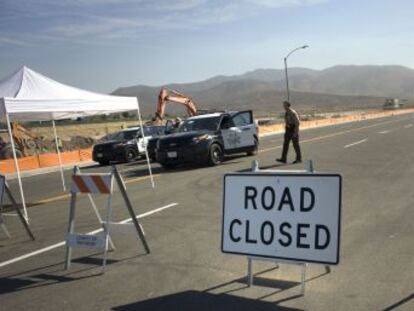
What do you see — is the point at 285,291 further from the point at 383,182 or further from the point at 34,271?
the point at 383,182

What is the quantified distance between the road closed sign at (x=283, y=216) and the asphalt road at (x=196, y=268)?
46 centimetres

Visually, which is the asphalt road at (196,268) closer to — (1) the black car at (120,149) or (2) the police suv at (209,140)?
(2) the police suv at (209,140)

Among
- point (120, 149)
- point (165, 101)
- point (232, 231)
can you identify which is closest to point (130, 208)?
point (232, 231)

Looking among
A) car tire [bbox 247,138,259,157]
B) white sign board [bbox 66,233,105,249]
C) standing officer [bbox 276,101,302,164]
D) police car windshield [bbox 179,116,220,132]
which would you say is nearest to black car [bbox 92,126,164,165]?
police car windshield [bbox 179,116,220,132]

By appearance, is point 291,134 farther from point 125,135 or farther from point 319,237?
point 319,237

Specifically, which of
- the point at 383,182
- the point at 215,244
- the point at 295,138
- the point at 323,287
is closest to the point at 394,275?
the point at 323,287

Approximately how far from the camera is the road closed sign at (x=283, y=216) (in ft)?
19.3

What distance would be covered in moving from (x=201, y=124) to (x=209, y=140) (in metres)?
1.54

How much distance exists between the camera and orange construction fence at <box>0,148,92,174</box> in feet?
86.9

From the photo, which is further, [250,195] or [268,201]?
[250,195]

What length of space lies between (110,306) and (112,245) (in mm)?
2481

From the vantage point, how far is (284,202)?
612 centimetres

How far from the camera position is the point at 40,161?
2794cm

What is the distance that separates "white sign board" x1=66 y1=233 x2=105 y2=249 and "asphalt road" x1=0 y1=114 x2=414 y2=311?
0.28 meters
